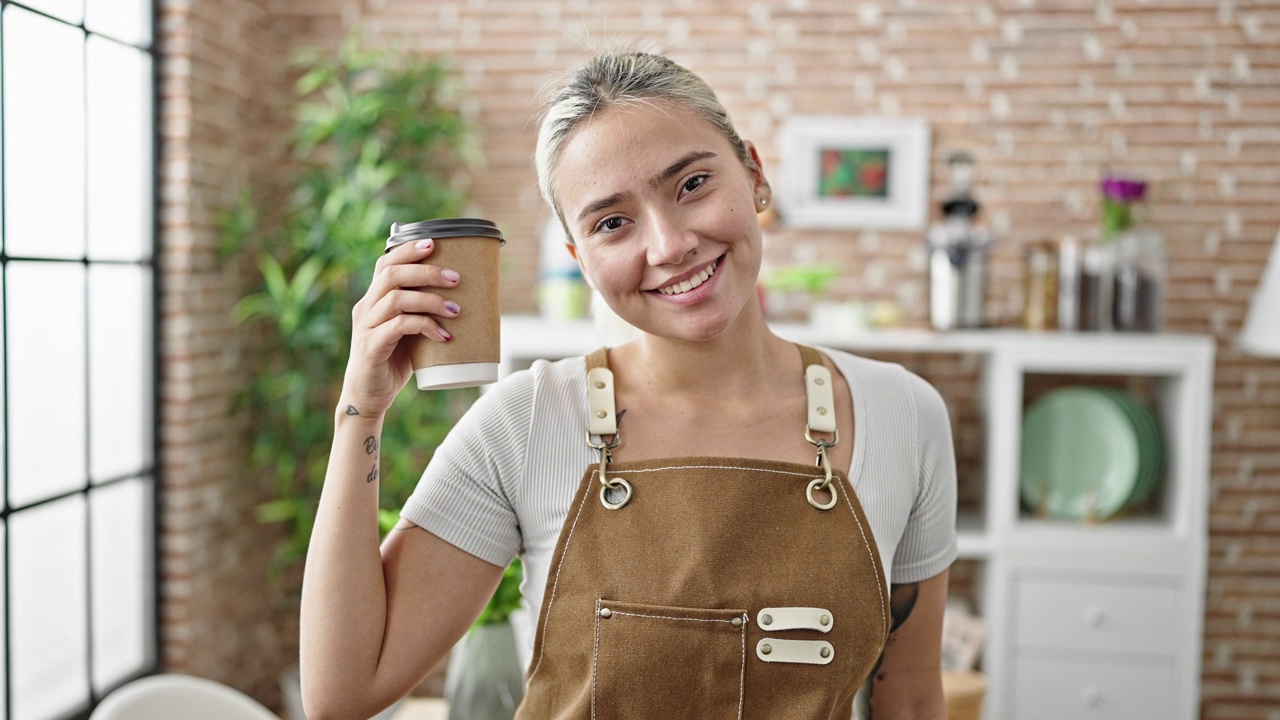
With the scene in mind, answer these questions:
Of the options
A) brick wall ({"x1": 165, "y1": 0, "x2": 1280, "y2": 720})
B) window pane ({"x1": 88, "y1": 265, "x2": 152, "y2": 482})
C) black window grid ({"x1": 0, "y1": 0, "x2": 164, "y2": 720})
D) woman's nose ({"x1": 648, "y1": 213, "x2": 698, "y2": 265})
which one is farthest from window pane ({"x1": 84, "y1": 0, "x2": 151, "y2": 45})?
woman's nose ({"x1": 648, "y1": 213, "x2": 698, "y2": 265})

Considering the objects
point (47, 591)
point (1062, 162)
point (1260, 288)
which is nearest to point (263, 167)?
point (47, 591)

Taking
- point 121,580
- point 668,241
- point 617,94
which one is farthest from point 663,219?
point 121,580

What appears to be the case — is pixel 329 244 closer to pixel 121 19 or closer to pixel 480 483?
pixel 121 19

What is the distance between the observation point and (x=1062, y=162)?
3.32 metres

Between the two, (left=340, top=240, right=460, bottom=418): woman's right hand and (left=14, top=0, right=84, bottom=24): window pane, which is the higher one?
(left=14, top=0, right=84, bottom=24): window pane

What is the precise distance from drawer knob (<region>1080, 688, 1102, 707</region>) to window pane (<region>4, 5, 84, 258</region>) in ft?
9.86

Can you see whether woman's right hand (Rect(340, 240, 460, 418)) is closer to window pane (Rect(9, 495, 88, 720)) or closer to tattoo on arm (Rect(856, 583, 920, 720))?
tattoo on arm (Rect(856, 583, 920, 720))

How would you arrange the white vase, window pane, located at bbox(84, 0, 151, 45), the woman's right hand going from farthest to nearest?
window pane, located at bbox(84, 0, 151, 45) → the white vase → the woman's right hand

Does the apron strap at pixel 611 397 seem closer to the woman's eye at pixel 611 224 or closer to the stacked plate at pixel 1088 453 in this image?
the woman's eye at pixel 611 224

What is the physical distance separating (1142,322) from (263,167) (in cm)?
281

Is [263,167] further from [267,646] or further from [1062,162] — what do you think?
[1062,162]

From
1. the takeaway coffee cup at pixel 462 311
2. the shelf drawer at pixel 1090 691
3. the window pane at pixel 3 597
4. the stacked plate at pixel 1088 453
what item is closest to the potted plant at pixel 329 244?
the window pane at pixel 3 597

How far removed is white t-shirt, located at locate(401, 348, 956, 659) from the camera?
120cm

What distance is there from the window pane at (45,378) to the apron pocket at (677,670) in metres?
1.99
